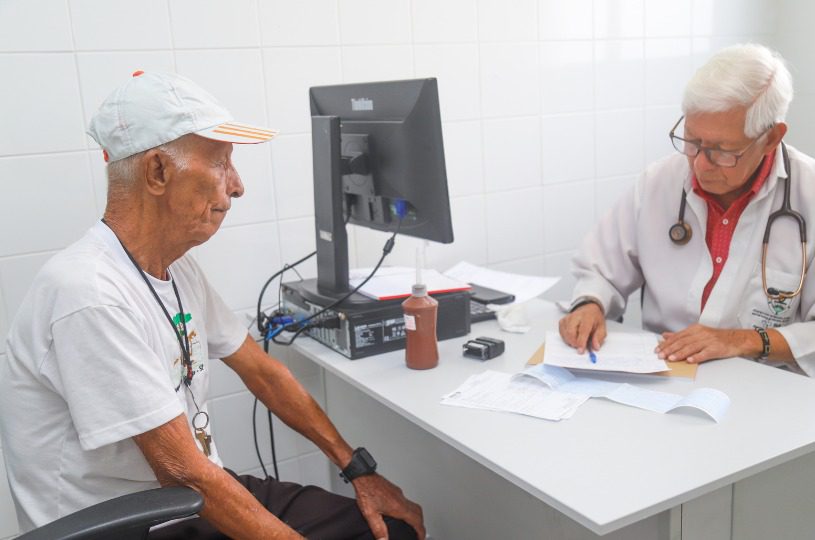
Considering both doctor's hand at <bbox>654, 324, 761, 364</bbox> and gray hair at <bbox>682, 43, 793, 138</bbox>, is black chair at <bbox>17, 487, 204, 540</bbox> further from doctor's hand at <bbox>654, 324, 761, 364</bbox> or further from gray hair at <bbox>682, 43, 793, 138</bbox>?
gray hair at <bbox>682, 43, 793, 138</bbox>

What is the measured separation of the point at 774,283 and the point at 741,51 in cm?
56

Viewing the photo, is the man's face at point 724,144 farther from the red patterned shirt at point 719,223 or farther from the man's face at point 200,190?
the man's face at point 200,190

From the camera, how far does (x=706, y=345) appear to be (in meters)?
1.67

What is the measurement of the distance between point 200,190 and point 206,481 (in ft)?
1.68

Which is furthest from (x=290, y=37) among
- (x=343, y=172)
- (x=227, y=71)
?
(x=343, y=172)

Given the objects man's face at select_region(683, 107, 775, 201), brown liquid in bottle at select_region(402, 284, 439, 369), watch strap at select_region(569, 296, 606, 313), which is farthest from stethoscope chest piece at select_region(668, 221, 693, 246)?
brown liquid in bottle at select_region(402, 284, 439, 369)

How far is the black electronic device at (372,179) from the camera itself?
167 cm

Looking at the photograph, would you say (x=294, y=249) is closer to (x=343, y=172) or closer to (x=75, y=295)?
(x=343, y=172)

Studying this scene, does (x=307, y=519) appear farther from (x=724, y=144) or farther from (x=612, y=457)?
(x=724, y=144)

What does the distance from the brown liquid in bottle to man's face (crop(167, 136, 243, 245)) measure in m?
0.45

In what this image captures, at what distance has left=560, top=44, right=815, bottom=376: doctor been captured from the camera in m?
1.73

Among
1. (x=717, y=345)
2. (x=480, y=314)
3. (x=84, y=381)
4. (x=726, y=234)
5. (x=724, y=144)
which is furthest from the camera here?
(x=480, y=314)

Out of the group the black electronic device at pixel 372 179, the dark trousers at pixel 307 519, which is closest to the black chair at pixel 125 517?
the dark trousers at pixel 307 519

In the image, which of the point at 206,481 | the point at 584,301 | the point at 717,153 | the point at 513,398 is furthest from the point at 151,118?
the point at 717,153
